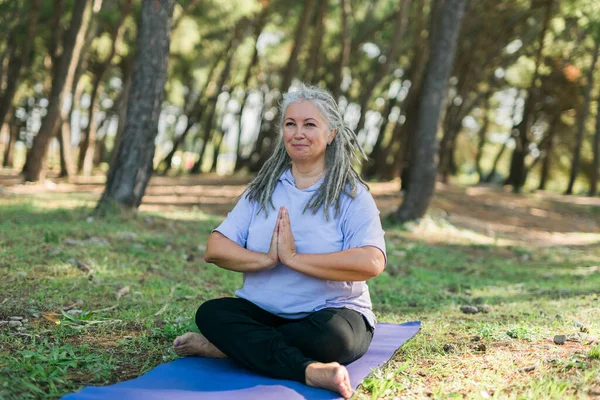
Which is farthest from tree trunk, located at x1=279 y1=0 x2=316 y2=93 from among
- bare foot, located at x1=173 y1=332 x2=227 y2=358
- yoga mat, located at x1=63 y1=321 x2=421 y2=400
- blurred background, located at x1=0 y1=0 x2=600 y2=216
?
yoga mat, located at x1=63 y1=321 x2=421 y2=400

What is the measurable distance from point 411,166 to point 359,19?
1286 centimetres

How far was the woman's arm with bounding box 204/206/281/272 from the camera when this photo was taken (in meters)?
3.70

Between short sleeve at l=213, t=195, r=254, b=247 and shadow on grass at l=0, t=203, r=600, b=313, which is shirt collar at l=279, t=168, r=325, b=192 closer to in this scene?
short sleeve at l=213, t=195, r=254, b=247

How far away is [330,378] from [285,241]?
84cm

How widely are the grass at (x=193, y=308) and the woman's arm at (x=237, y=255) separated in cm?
71

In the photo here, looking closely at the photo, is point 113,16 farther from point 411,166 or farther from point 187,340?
point 187,340

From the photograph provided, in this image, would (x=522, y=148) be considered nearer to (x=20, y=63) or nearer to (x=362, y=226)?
(x=20, y=63)

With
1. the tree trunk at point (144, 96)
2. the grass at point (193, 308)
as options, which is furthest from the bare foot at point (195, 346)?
the tree trunk at point (144, 96)

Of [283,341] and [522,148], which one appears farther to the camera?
[522,148]

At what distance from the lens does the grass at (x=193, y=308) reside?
343 cm

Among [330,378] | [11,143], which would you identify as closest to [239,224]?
[330,378]

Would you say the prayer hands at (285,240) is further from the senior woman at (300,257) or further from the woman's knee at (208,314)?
the woman's knee at (208,314)

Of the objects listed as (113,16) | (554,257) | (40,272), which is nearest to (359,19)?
(113,16)

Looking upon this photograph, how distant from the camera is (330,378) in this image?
318cm
